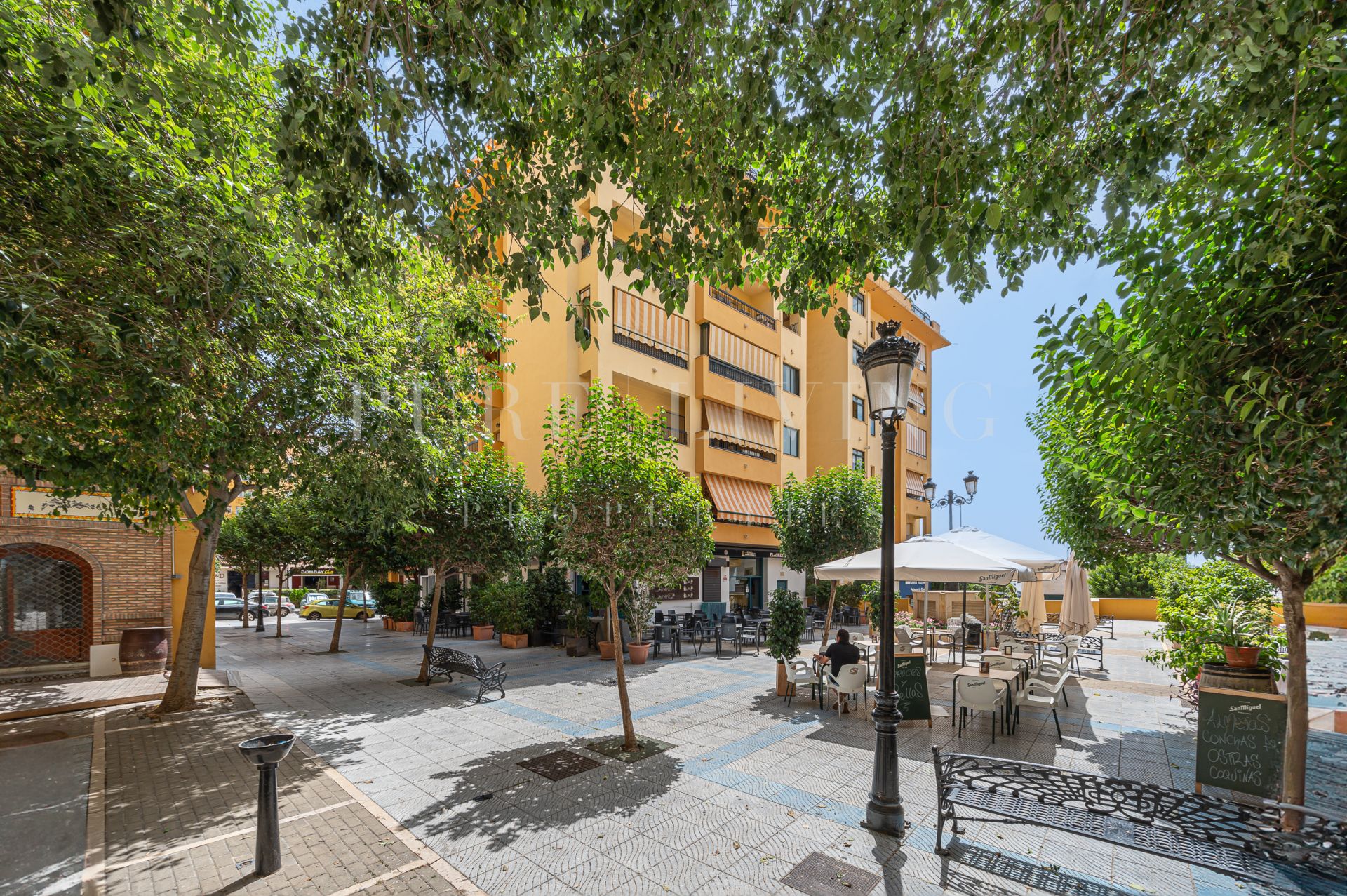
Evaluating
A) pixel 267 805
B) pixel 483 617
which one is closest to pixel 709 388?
pixel 483 617

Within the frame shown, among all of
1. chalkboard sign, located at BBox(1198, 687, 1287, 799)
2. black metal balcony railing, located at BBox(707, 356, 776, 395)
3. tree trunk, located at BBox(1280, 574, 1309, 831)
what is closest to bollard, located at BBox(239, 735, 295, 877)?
tree trunk, located at BBox(1280, 574, 1309, 831)

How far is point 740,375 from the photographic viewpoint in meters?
25.2

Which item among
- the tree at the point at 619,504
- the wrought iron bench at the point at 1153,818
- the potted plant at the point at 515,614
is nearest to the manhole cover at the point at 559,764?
the tree at the point at 619,504

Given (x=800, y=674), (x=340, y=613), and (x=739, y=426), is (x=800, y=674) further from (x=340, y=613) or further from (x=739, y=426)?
(x=340, y=613)

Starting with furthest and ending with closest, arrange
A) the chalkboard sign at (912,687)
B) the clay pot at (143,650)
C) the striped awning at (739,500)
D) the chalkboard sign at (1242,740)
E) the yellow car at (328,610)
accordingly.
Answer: the yellow car at (328,610) < the striped awning at (739,500) < the clay pot at (143,650) < the chalkboard sign at (912,687) < the chalkboard sign at (1242,740)

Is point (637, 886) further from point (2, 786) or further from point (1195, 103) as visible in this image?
point (2, 786)

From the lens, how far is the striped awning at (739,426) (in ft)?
77.4

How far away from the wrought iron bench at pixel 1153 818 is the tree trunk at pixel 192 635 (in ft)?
37.2

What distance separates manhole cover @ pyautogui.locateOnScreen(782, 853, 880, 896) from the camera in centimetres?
457

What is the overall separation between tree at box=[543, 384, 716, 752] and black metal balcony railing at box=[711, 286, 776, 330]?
51.1 feet

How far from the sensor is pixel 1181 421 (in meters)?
4.10

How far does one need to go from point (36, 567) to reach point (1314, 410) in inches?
837

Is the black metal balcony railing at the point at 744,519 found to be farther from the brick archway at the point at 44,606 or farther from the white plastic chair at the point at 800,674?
the brick archway at the point at 44,606

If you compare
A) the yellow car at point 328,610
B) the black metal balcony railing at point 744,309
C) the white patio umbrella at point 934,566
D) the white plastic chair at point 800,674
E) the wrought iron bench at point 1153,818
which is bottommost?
the yellow car at point 328,610
